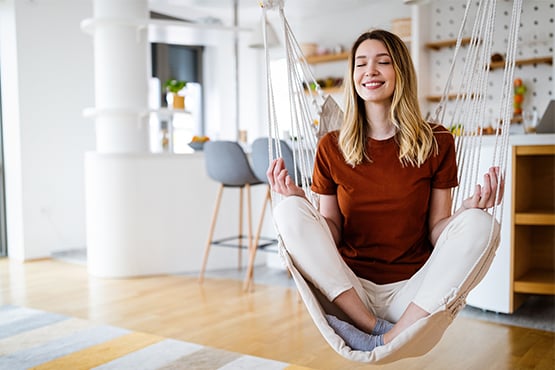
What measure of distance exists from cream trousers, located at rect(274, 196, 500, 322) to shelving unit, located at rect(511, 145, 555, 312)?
127 centimetres

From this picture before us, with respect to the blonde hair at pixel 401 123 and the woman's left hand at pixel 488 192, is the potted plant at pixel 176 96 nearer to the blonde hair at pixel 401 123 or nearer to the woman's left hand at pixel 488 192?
the blonde hair at pixel 401 123

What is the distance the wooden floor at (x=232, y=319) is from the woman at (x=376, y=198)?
604 mm

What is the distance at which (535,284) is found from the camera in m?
2.60

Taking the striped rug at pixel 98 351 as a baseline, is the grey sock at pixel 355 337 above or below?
above

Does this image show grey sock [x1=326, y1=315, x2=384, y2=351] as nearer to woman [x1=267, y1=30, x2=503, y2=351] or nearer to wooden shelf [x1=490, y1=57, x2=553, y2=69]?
woman [x1=267, y1=30, x2=503, y2=351]

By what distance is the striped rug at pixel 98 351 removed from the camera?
2.11 m

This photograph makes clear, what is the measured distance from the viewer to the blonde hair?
1.64 meters

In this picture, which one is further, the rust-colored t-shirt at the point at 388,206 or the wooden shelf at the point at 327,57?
the wooden shelf at the point at 327,57

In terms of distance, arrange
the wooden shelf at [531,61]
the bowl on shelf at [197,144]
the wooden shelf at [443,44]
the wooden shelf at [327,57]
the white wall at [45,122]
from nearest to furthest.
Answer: the bowl on shelf at [197,144] → the white wall at [45,122] → the wooden shelf at [531,61] → the wooden shelf at [443,44] → the wooden shelf at [327,57]

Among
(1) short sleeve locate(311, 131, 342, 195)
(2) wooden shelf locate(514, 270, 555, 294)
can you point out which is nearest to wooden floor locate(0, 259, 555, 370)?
(2) wooden shelf locate(514, 270, 555, 294)

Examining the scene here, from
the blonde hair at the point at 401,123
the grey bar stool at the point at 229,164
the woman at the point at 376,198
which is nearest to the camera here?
the woman at the point at 376,198

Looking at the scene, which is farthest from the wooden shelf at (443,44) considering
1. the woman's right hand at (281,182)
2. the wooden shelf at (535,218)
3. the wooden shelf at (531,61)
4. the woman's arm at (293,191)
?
the woman's right hand at (281,182)

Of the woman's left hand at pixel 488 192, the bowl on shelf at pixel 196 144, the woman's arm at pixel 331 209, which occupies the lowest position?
the woman's arm at pixel 331 209

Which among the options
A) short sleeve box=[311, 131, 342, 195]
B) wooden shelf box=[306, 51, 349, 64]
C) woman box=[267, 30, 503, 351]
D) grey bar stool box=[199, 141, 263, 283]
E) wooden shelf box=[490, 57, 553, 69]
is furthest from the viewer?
wooden shelf box=[306, 51, 349, 64]
